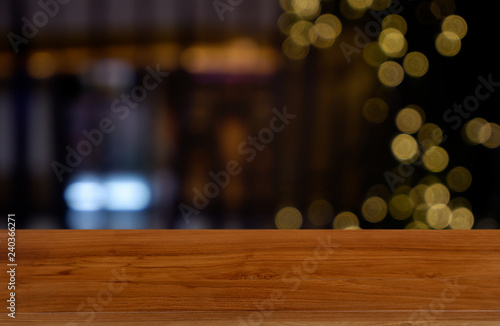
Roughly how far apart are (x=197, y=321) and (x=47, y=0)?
0.91m

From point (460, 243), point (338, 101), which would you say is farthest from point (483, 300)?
point (338, 101)

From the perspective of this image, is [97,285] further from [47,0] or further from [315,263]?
[47,0]

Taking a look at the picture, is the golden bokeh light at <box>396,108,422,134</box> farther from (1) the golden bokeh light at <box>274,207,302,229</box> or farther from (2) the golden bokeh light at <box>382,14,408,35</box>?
(1) the golden bokeh light at <box>274,207,302,229</box>

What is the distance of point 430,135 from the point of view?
1.14 meters

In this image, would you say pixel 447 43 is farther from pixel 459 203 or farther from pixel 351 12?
pixel 459 203

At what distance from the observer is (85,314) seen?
1.01m

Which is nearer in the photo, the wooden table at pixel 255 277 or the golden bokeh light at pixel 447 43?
the wooden table at pixel 255 277

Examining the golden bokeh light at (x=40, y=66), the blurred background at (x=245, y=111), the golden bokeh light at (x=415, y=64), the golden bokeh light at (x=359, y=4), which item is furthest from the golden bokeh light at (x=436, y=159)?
the golden bokeh light at (x=40, y=66)

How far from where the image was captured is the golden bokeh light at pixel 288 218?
1114mm

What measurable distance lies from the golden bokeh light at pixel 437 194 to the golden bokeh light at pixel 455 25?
426 millimetres

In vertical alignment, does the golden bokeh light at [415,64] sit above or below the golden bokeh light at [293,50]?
Result: below

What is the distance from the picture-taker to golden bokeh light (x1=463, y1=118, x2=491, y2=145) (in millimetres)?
1141

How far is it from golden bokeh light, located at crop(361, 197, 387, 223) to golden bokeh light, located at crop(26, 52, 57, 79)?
91 centimetres

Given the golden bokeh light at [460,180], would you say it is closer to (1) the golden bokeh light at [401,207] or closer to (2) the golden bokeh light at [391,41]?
(1) the golden bokeh light at [401,207]
